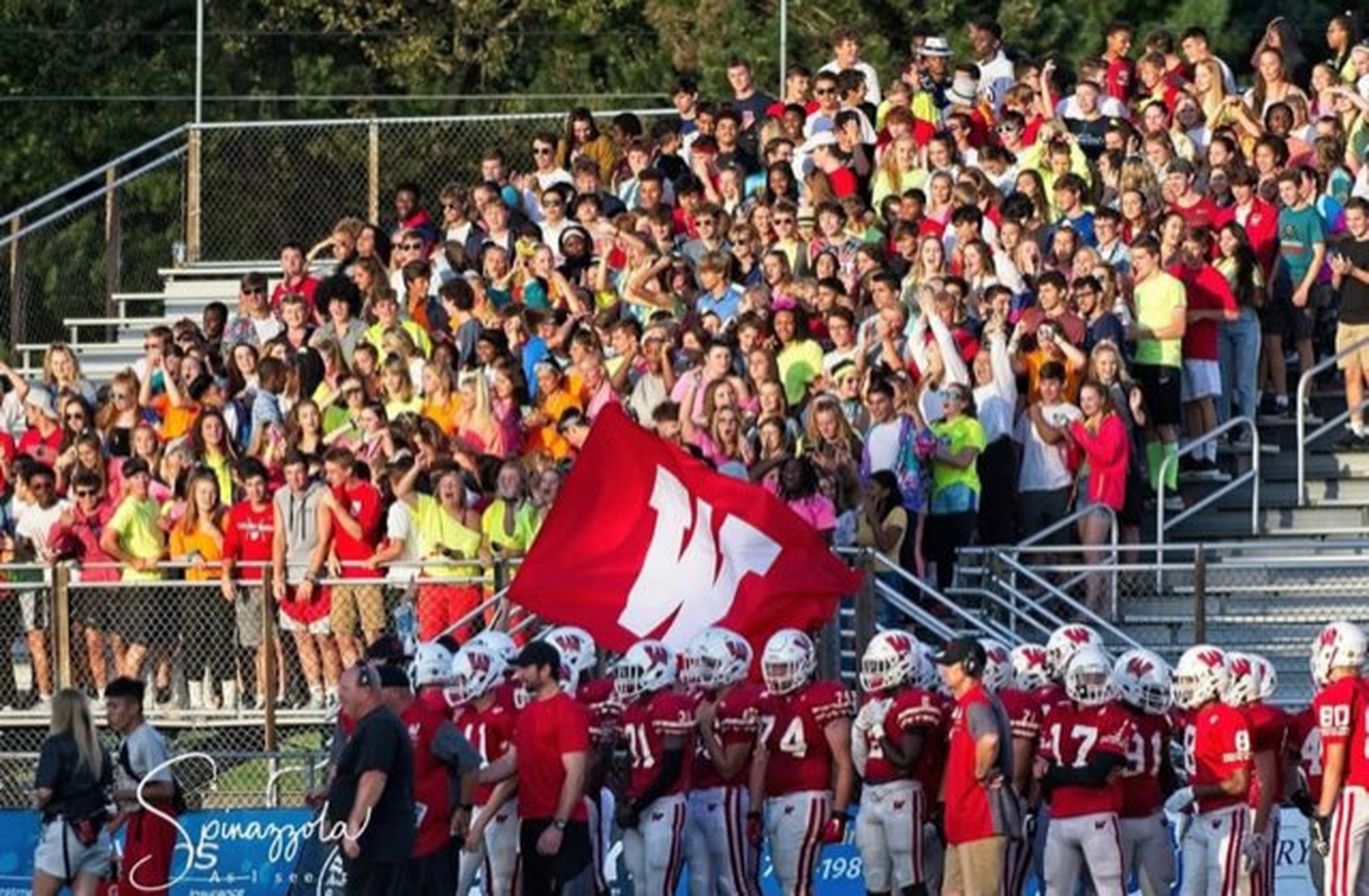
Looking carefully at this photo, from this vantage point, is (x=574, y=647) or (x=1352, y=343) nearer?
(x=574, y=647)

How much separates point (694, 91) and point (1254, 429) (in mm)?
6090

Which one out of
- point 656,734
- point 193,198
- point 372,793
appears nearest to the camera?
point 372,793

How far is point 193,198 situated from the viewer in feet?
104

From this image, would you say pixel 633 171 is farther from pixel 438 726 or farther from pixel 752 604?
pixel 438 726

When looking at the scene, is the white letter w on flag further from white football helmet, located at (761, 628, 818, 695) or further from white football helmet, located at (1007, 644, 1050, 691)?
white football helmet, located at (1007, 644, 1050, 691)

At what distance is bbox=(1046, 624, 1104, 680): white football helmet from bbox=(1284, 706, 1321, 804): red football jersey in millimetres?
1096

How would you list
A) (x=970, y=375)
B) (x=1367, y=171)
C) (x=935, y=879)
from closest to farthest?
(x=935, y=879) < (x=970, y=375) < (x=1367, y=171)

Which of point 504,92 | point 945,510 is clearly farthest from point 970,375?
point 504,92

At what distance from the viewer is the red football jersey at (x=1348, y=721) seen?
2028 cm

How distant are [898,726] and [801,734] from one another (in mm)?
671

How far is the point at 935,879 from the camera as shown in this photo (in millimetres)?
21734

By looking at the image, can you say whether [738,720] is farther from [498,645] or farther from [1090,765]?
[1090,765]

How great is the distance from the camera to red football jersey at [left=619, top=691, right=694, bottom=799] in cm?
2145

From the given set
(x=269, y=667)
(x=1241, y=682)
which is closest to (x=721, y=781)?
(x=1241, y=682)
